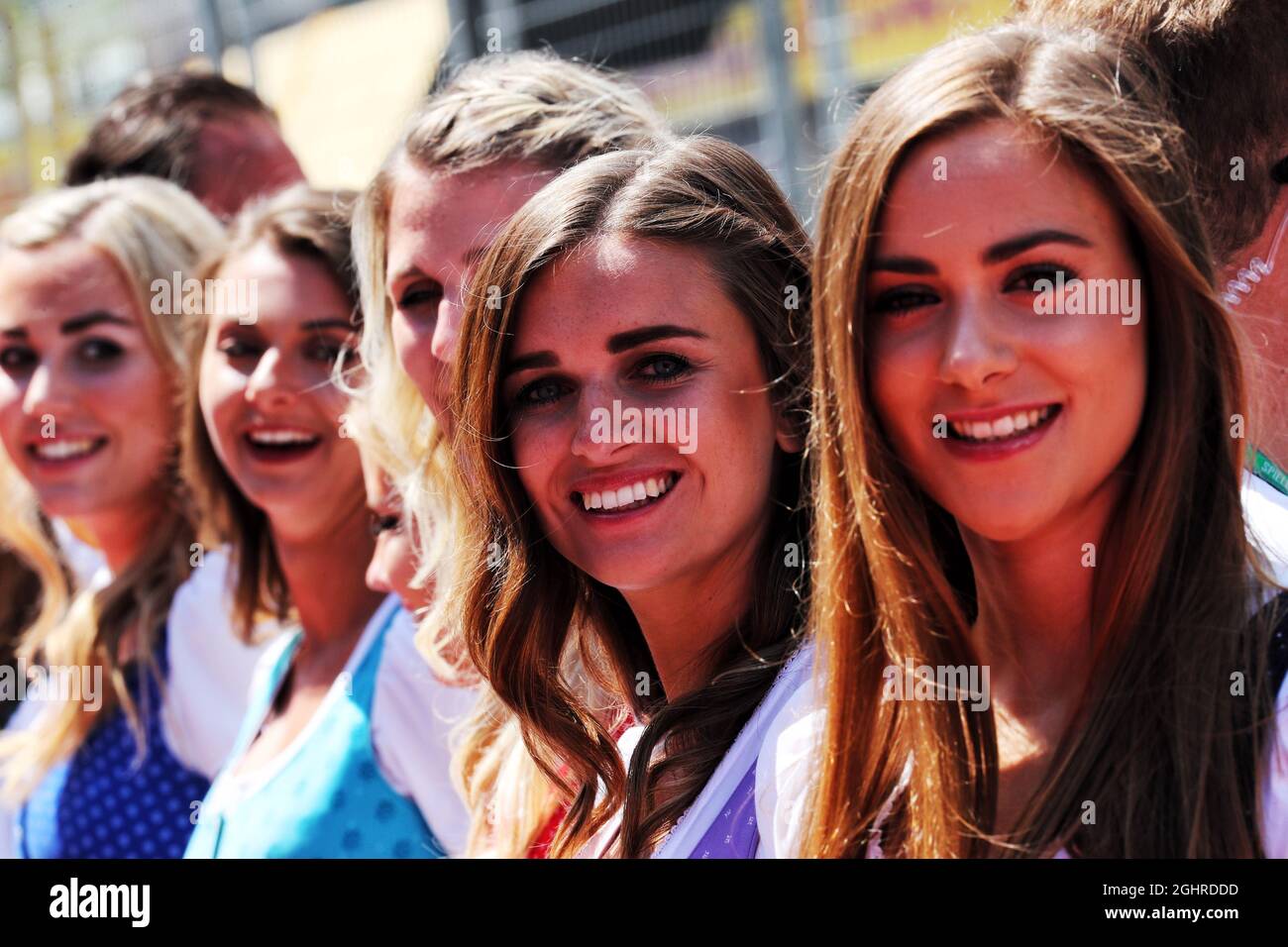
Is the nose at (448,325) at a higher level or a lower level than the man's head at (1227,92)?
lower

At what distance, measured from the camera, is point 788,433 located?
1779mm

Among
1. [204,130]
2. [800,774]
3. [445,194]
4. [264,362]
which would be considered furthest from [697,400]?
[204,130]

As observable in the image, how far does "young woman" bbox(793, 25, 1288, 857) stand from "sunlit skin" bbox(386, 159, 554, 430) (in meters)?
0.65

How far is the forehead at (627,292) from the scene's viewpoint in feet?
5.65

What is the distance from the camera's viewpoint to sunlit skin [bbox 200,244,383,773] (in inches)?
99.6

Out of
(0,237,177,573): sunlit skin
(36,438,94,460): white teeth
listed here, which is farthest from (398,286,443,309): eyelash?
(36,438,94,460): white teeth

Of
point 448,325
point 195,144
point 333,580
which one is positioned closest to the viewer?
point 448,325

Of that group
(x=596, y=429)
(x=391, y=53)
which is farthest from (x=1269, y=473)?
(x=391, y=53)

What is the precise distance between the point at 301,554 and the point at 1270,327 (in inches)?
65.9

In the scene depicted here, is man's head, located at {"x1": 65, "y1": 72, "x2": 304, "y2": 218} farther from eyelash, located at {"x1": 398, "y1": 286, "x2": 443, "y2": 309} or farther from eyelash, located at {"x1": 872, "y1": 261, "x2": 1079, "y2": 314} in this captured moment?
eyelash, located at {"x1": 872, "y1": 261, "x2": 1079, "y2": 314}

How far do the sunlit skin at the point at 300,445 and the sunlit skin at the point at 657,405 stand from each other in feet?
2.80

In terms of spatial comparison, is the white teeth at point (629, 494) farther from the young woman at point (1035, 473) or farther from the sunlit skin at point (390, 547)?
the sunlit skin at point (390, 547)

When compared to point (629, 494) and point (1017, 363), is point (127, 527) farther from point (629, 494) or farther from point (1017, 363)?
point (1017, 363)

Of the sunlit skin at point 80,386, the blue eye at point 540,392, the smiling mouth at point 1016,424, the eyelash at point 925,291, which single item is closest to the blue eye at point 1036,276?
the eyelash at point 925,291
